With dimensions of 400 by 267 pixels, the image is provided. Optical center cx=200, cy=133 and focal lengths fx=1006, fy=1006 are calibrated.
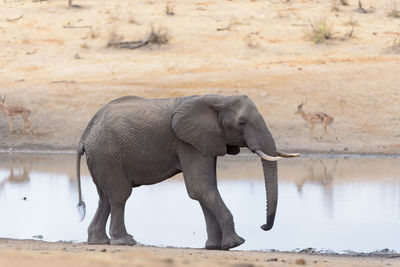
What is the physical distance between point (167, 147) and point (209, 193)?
0.68 meters

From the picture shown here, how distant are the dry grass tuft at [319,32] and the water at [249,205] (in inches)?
294

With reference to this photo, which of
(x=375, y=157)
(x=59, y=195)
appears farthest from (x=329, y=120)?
(x=59, y=195)

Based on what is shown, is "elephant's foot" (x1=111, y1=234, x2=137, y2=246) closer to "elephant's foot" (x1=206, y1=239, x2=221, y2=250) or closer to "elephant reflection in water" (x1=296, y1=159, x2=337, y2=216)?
"elephant's foot" (x1=206, y1=239, x2=221, y2=250)

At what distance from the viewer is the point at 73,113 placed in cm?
2092

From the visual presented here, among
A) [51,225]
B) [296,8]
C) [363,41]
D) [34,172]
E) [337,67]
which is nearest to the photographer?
[51,225]

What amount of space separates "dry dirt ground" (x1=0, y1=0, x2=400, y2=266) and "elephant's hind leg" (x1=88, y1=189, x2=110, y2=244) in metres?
9.03

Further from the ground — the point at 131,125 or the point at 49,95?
the point at 131,125

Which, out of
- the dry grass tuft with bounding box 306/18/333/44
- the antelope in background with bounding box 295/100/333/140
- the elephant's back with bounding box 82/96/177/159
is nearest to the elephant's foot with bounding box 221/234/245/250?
the elephant's back with bounding box 82/96/177/159

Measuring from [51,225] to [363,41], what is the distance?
612 inches

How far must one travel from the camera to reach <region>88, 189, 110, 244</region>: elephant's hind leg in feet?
33.1

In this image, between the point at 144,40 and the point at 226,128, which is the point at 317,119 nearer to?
the point at 144,40

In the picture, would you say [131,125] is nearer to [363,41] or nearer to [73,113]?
[73,113]

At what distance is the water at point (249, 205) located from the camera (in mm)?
10513

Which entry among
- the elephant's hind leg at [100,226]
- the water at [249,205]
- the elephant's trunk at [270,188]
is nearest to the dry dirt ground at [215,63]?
the water at [249,205]
